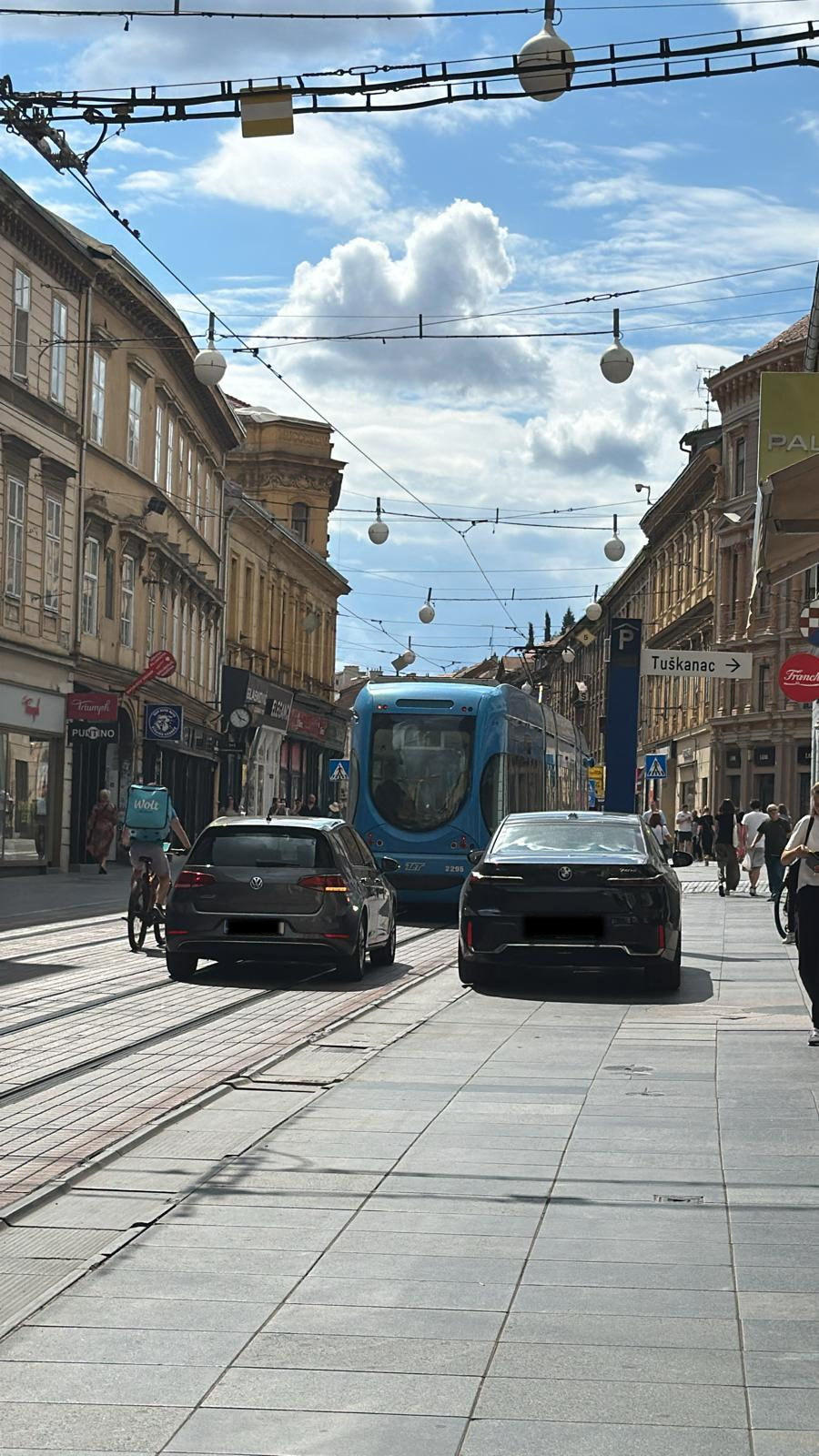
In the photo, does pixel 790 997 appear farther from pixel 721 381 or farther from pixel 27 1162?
pixel 721 381

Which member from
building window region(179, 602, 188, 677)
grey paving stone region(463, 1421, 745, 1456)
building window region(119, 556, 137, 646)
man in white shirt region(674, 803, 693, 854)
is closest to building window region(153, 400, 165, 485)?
building window region(119, 556, 137, 646)

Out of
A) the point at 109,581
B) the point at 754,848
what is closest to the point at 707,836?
the point at 754,848

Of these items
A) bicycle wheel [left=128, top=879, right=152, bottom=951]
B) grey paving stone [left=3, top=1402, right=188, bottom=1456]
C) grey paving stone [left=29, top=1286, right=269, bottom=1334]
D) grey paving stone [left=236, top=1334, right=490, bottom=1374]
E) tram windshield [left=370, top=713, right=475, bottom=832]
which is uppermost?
tram windshield [left=370, top=713, right=475, bottom=832]

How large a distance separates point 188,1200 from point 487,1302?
1739 mm

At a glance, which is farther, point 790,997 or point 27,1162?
point 790,997

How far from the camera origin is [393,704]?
26.5m

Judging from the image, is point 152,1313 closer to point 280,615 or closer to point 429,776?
point 429,776

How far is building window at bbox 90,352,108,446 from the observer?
39.4 meters

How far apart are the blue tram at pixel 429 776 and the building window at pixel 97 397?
14806 millimetres

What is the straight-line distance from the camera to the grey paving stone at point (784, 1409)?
450cm

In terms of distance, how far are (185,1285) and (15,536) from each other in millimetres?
29918

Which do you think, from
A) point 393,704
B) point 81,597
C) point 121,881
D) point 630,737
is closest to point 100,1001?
point 393,704

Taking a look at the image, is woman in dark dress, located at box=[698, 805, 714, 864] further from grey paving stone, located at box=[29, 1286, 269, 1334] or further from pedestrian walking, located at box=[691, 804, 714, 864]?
grey paving stone, located at box=[29, 1286, 269, 1334]

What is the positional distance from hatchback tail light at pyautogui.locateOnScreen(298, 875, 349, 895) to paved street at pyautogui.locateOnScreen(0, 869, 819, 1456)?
3.36 meters
